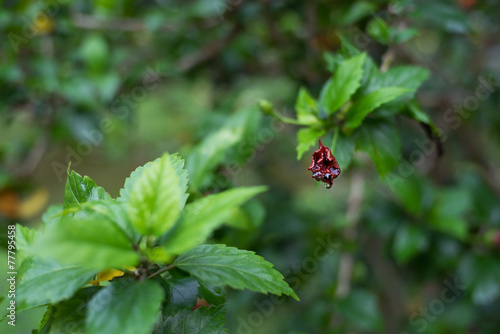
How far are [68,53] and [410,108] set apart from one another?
1539 mm

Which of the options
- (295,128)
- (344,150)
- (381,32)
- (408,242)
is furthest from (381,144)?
(295,128)

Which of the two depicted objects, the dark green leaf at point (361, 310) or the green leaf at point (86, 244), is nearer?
the green leaf at point (86, 244)

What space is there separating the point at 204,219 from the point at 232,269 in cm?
11

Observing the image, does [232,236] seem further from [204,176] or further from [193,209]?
[193,209]

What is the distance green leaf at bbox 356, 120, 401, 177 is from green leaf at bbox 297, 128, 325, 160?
7 cm

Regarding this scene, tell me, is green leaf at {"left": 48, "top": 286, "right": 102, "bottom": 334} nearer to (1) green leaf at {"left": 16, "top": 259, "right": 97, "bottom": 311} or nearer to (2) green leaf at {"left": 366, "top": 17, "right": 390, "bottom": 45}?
(1) green leaf at {"left": 16, "top": 259, "right": 97, "bottom": 311}

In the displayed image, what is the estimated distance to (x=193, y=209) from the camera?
543 mm

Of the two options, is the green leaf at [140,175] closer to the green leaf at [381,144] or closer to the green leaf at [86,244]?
the green leaf at [86,244]

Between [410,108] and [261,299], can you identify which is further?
[261,299]

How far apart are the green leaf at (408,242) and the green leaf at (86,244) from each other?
3.43ft

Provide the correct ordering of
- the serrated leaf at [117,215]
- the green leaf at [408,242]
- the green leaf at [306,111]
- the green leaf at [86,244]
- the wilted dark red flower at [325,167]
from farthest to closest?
the green leaf at [408,242]
the green leaf at [306,111]
the wilted dark red flower at [325,167]
the serrated leaf at [117,215]
the green leaf at [86,244]

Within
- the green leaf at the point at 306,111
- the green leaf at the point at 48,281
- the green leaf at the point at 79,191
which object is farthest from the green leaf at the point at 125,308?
the green leaf at the point at 306,111

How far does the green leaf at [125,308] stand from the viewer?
18.0 inches

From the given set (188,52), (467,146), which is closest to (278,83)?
(188,52)
